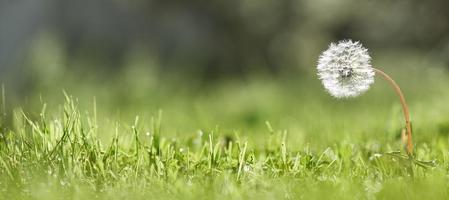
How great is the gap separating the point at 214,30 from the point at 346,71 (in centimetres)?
438

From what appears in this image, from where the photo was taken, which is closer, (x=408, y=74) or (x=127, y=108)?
(x=127, y=108)

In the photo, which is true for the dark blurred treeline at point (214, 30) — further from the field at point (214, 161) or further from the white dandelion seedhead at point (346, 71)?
the white dandelion seedhead at point (346, 71)

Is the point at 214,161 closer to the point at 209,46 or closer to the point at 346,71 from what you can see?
the point at 346,71

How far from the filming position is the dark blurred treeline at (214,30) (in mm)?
7160

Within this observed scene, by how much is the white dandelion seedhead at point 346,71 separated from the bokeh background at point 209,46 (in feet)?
10.00

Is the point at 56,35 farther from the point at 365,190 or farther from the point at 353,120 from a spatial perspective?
the point at 365,190

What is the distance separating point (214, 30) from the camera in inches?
295

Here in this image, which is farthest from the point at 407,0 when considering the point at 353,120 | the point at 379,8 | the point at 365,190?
the point at 365,190

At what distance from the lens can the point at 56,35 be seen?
7.13 meters

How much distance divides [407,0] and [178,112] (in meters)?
2.54

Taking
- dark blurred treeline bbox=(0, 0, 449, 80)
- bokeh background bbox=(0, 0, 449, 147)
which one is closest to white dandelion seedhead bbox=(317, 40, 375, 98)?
bokeh background bbox=(0, 0, 449, 147)

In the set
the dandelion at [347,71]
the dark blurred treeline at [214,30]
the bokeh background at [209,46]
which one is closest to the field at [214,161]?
the dandelion at [347,71]

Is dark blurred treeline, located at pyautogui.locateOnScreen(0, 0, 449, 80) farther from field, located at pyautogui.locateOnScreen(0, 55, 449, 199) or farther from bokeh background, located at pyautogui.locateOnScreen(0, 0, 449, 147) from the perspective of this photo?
field, located at pyautogui.locateOnScreen(0, 55, 449, 199)

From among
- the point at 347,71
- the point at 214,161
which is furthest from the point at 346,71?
the point at 214,161
